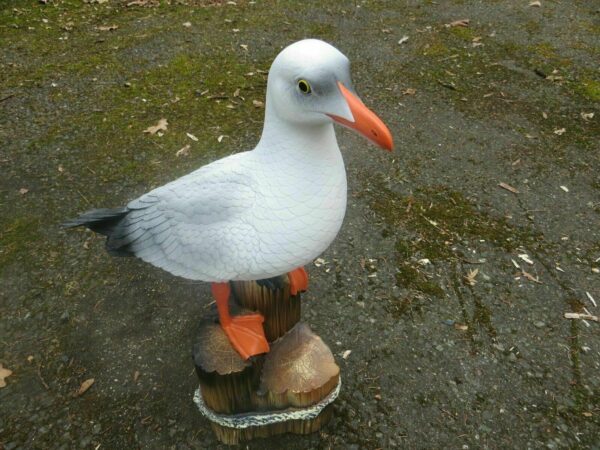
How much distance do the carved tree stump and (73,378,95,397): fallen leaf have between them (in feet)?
2.31

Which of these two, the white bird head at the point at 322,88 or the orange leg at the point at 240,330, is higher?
the white bird head at the point at 322,88

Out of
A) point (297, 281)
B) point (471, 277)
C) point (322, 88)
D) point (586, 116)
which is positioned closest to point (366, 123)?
point (322, 88)

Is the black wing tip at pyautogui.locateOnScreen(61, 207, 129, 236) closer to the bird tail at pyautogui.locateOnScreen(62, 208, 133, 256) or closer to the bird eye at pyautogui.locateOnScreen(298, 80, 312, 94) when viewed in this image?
the bird tail at pyautogui.locateOnScreen(62, 208, 133, 256)

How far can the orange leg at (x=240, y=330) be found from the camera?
6.77ft

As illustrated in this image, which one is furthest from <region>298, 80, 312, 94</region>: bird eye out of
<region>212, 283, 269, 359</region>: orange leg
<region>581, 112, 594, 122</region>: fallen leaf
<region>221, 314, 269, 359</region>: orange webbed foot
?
<region>581, 112, 594, 122</region>: fallen leaf

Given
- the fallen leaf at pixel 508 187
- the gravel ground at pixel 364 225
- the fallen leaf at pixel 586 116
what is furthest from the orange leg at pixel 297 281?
the fallen leaf at pixel 586 116

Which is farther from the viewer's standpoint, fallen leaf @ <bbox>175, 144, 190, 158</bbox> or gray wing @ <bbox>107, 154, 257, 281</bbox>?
fallen leaf @ <bbox>175, 144, 190, 158</bbox>

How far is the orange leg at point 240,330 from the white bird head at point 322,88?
3.13 feet

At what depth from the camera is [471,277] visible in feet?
10.3

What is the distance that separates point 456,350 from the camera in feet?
9.03

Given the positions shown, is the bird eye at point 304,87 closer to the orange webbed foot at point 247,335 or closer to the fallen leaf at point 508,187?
the orange webbed foot at point 247,335

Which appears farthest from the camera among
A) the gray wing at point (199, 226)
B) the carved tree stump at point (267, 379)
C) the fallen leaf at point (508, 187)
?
the fallen leaf at point (508, 187)

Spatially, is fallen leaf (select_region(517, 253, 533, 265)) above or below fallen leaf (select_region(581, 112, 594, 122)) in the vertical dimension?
below

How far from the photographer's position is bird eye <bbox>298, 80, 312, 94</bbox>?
1.50 meters
